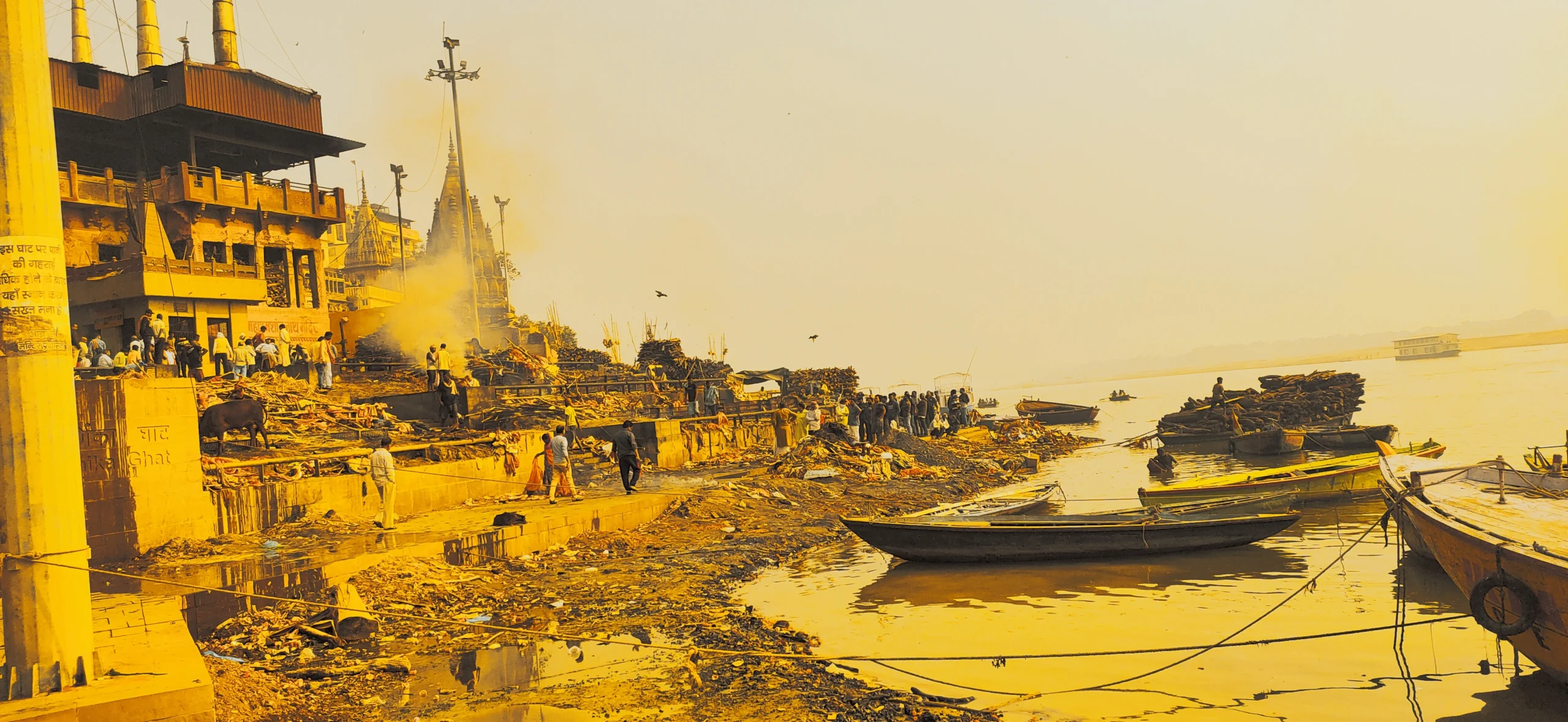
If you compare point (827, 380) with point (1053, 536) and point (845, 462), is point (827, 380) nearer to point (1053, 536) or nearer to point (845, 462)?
point (845, 462)

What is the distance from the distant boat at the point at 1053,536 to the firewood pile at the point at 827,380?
27.8 meters

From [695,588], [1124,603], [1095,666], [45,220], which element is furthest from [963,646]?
[45,220]

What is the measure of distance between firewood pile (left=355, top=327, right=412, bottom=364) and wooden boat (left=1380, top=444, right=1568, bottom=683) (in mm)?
28620

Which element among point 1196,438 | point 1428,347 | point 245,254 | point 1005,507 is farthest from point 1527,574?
point 1428,347

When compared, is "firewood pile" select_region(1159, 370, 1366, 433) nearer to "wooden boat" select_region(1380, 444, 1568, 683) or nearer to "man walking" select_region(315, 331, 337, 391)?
"wooden boat" select_region(1380, 444, 1568, 683)

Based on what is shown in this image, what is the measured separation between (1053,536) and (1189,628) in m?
3.29

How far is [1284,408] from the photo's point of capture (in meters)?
34.8

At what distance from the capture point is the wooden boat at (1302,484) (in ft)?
61.0

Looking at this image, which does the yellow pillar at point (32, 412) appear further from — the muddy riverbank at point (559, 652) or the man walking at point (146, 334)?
the man walking at point (146, 334)

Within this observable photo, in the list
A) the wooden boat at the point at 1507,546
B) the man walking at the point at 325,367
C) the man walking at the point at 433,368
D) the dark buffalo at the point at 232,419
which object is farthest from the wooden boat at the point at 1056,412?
the dark buffalo at the point at 232,419

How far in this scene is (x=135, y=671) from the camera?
6078 millimetres

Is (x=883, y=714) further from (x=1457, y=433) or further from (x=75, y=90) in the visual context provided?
(x=1457, y=433)

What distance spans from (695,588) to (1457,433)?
37845 mm

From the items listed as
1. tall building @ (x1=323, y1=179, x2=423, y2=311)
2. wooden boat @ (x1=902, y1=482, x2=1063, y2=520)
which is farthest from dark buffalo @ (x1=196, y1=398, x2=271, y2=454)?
tall building @ (x1=323, y1=179, x2=423, y2=311)
